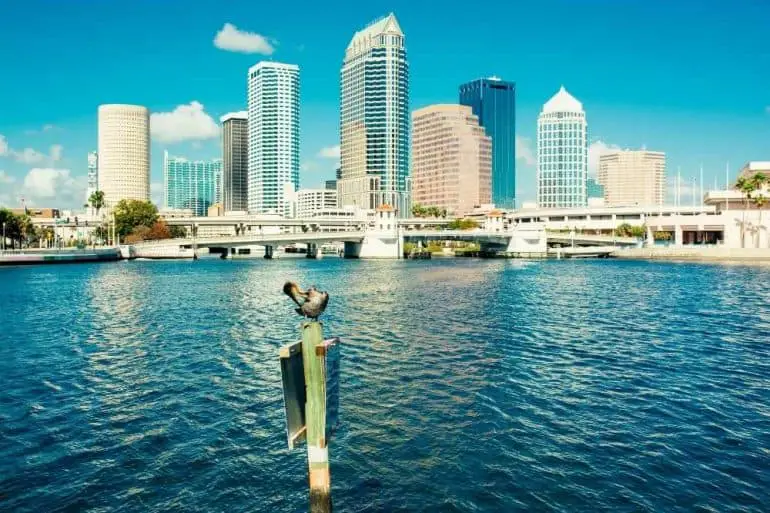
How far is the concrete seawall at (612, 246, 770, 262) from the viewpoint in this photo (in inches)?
6201

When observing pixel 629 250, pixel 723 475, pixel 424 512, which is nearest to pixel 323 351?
pixel 424 512

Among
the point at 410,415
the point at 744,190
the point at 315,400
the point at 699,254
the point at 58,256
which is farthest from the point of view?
the point at 744,190

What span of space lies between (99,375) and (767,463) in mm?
27738

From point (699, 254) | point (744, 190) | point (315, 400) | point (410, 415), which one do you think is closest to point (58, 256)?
point (410, 415)

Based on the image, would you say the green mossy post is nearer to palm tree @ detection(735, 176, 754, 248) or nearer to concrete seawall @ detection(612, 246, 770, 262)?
concrete seawall @ detection(612, 246, 770, 262)

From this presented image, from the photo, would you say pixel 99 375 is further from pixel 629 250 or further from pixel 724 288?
pixel 629 250

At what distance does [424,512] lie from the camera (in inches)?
636

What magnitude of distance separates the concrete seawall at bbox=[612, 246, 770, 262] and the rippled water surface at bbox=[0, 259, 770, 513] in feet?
400

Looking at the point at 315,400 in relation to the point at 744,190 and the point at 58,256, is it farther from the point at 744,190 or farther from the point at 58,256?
the point at 744,190

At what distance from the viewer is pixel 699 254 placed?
170375 millimetres

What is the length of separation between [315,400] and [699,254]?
590 ft

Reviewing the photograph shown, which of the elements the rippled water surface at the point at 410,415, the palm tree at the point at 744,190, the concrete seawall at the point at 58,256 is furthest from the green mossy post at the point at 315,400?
the palm tree at the point at 744,190

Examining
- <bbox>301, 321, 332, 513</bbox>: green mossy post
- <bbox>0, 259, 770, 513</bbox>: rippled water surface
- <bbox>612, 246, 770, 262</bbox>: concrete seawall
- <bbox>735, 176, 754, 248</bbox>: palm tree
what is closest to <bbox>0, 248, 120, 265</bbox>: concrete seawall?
<bbox>0, 259, 770, 513</bbox>: rippled water surface

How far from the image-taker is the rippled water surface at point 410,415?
1738 cm
